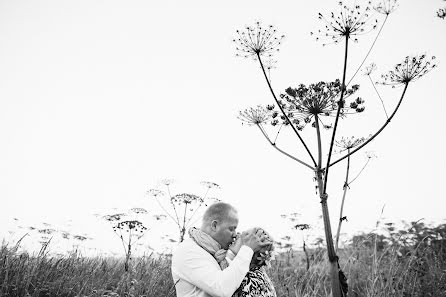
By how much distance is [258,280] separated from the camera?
2.94 meters

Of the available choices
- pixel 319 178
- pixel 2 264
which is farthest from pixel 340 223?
pixel 2 264

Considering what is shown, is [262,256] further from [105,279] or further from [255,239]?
[105,279]

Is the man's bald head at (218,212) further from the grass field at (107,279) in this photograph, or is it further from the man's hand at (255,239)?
the grass field at (107,279)

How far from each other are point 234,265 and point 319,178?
1204 mm

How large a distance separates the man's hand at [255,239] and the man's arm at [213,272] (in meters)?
0.07

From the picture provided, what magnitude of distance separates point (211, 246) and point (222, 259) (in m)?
0.17

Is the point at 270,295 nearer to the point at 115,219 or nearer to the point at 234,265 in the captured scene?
the point at 234,265

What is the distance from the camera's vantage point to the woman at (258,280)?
9.25 feet

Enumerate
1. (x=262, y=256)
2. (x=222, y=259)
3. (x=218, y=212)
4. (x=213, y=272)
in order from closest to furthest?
(x=213, y=272)
(x=262, y=256)
(x=222, y=259)
(x=218, y=212)

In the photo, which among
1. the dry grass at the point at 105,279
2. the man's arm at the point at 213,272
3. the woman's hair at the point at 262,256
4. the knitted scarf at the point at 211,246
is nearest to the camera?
the man's arm at the point at 213,272

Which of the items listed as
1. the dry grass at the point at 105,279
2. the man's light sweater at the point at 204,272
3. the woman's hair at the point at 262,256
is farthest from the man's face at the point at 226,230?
the dry grass at the point at 105,279

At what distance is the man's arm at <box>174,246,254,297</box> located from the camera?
2754 millimetres

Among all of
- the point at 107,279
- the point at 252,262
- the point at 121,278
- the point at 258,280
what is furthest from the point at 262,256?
the point at 107,279

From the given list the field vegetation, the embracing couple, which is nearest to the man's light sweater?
the embracing couple
